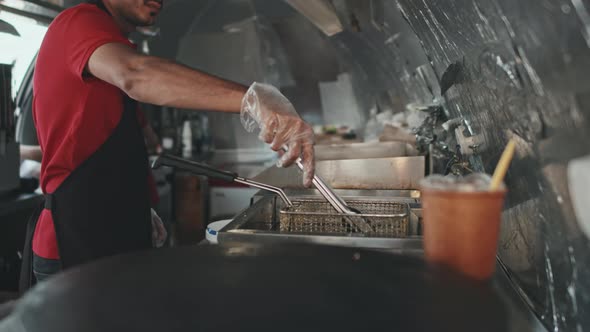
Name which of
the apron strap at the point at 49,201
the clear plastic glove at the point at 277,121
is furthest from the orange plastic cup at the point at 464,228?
the apron strap at the point at 49,201

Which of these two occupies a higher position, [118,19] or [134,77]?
[118,19]

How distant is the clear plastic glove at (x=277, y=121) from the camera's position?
3.40 feet

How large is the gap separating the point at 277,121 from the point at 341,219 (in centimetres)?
45

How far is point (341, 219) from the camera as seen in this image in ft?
4.39

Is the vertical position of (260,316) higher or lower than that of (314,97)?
lower

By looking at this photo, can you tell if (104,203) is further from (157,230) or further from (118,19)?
(118,19)

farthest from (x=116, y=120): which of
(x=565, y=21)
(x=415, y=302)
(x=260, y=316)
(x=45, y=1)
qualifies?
(x=45, y=1)

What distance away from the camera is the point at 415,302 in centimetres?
61

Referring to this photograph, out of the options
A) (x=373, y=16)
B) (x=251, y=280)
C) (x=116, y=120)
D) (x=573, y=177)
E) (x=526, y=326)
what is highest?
(x=373, y=16)

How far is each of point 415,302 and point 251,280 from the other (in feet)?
0.83

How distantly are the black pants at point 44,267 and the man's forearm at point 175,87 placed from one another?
28.1 inches

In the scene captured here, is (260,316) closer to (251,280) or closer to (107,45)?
(251,280)

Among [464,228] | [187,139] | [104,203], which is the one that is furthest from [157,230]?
[187,139]

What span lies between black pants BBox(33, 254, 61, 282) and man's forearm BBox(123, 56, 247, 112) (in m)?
0.71
